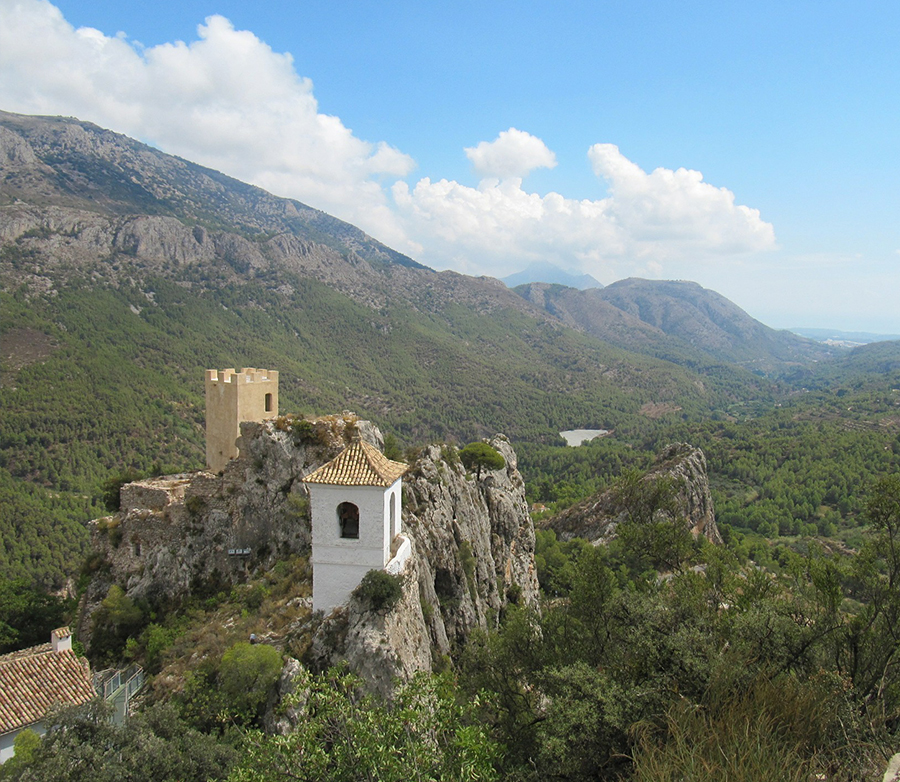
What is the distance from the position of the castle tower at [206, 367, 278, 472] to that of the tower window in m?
10.2

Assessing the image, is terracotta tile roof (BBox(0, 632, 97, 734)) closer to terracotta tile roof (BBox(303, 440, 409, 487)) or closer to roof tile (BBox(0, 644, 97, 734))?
roof tile (BBox(0, 644, 97, 734))

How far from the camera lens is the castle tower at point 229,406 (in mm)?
23422

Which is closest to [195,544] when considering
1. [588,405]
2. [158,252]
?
[588,405]

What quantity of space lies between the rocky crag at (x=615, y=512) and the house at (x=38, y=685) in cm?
4074

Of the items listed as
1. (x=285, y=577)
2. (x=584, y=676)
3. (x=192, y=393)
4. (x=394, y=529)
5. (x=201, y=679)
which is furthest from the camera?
(x=192, y=393)

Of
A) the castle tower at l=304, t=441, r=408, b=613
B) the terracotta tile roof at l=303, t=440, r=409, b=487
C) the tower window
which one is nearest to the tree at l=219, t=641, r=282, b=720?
the castle tower at l=304, t=441, r=408, b=613

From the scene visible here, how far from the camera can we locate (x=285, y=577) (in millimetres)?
17984

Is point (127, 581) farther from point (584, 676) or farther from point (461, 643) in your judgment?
point (584, 676)

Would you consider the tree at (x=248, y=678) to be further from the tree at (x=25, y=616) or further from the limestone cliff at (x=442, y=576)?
the tree at (x=25, y=616)

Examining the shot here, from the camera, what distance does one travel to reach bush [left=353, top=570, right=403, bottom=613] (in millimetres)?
14086

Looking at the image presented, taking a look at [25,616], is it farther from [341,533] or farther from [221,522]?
[341,533]

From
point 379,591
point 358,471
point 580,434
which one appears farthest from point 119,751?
point 580,434

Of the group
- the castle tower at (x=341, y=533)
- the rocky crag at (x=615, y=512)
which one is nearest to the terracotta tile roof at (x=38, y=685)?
the castle tower at (x=341, y=533)

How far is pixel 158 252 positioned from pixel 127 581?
178m
